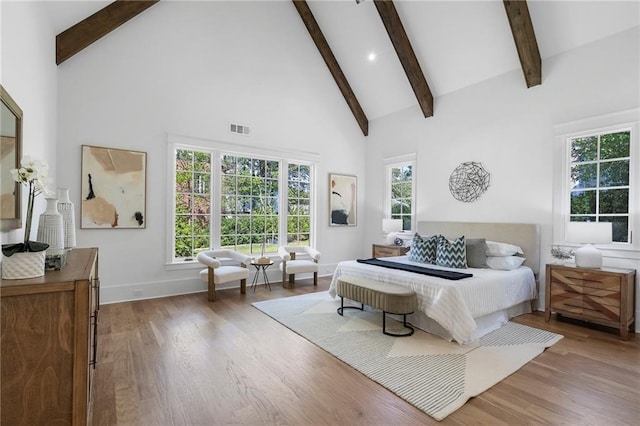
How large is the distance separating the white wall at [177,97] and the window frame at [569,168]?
3831 millimetres

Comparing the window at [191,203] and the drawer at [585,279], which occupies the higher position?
the window at [191,203]

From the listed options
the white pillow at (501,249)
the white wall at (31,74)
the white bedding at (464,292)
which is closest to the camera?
the white wall at (31,74)

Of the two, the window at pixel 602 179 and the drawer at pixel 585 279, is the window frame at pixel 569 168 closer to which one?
the window at pixel 602 179

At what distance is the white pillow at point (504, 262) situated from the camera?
4145mm

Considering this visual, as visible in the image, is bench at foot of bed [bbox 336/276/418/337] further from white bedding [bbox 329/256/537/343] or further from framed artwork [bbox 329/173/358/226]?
framed artwork [bbox 329/173/358/226]

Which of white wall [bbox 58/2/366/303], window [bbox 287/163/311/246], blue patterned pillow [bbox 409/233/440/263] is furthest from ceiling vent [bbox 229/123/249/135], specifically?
blue patterned pillow [bbox 409/233/440/263]

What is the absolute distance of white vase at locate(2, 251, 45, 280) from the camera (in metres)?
1.60

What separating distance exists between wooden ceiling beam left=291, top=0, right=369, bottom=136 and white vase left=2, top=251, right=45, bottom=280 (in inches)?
233

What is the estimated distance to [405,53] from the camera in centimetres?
534

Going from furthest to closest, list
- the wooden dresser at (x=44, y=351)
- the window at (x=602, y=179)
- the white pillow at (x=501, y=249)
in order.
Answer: the white pillow at (x=501, y=249), the window at (x=602, y=179), the wooden dresser at (x=44, y=351)

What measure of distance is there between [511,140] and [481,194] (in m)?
0.88

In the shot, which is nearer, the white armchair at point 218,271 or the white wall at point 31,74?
the white wall at point 31,74

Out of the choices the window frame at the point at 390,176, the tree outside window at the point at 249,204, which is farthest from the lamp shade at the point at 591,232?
the tree outside window at the point at 249,204

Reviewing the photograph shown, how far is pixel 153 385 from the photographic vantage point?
7.91 feet
